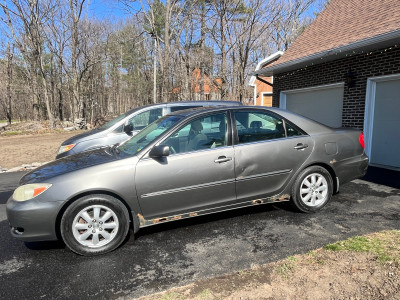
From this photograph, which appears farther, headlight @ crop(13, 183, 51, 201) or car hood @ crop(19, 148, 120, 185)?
car hood @ crop(19, 148, 120, 185)

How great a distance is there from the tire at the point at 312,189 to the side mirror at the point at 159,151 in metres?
1.91

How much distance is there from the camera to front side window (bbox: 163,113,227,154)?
3.33 meters

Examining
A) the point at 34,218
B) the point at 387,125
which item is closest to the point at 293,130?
the point at 34,218

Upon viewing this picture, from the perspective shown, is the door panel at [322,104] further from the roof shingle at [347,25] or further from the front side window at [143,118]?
the front side window at [143,118]

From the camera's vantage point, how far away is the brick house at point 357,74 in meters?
6.14

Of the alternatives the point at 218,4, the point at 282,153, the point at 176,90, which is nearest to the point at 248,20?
the point at 218,4

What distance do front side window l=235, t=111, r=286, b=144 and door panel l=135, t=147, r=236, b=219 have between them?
342 millimetres

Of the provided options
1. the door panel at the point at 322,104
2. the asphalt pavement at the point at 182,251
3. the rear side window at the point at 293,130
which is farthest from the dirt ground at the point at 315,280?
the door panel at the point at 322,104

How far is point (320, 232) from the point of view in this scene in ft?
10.8

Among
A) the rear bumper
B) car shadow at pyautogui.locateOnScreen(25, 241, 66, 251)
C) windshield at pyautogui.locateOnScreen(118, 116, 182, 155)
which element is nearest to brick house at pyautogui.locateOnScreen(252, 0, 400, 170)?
the rear bumper

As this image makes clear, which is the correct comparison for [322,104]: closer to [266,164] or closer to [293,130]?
[293,130]

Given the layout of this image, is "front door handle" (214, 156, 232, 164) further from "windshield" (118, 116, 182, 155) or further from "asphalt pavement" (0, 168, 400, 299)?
"asphalt pavement" (0, 168, 400, 299)

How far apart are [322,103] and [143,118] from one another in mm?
5405

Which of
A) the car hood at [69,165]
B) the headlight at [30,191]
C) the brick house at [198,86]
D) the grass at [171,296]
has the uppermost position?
the brick house at [198,86]
